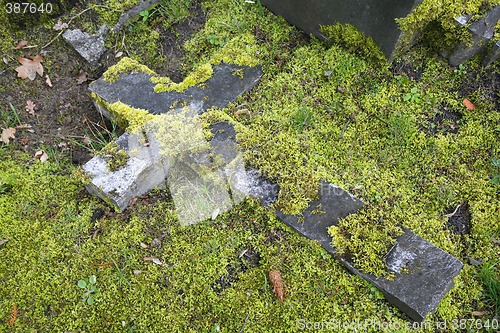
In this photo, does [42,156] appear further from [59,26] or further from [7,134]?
[59,26]

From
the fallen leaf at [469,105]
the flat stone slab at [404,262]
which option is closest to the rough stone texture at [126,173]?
the flat stone slab at [404,262]

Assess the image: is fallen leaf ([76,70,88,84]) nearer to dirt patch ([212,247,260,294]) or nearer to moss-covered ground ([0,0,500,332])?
moss-covered ground ([0,0,500,332])

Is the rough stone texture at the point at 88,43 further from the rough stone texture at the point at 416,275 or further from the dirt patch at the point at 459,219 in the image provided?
the dirt patch at the point at 459,219

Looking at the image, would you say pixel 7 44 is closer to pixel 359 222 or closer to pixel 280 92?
pixel 280 92

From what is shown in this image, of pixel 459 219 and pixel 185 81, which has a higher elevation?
pixel 459 219

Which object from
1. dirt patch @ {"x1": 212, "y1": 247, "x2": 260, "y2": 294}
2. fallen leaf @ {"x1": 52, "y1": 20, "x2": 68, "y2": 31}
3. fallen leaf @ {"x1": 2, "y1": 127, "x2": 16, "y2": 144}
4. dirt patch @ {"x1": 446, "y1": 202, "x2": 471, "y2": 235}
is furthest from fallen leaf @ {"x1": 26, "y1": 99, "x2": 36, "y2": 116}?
dirt patch @ {"x1": 446, "y1": 202, "x2": 471, "y2": 235}

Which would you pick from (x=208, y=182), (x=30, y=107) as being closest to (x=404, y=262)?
(x=208, y=182)
